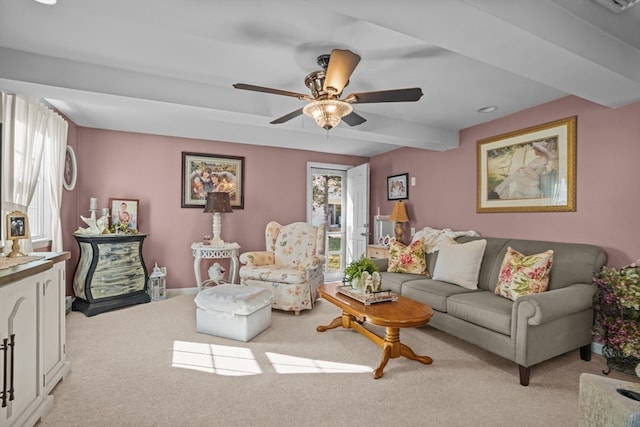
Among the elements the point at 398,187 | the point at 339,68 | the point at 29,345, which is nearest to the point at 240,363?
the point at 29,345

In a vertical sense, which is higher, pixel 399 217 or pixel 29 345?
pixel 399 217

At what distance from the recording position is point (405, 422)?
1.81 metres

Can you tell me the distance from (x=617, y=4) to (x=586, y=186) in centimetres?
163

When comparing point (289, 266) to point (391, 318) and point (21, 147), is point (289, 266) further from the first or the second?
point (21, 147)

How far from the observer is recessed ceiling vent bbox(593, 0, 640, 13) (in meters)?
1.75

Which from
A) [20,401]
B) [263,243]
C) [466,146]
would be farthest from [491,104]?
[20,401]

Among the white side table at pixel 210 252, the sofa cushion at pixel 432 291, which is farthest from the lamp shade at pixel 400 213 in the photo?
the white side table at pixel 210 252

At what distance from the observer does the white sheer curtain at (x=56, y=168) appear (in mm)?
3230

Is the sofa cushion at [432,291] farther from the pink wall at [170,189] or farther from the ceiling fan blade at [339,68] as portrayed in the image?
the pink wall at [170,189]

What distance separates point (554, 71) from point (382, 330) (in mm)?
2608

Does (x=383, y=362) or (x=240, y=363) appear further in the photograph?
(x=240, y=363)

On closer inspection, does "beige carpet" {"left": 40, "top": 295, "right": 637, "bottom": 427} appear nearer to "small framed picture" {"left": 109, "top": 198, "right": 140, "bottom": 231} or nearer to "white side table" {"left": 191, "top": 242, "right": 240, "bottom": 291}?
"white side table" {"left": 191, "top": 242, "right": 240, "bottom": 291}

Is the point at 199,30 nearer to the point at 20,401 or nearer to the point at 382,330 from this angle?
the point at 20,401

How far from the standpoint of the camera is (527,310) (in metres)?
2.19
